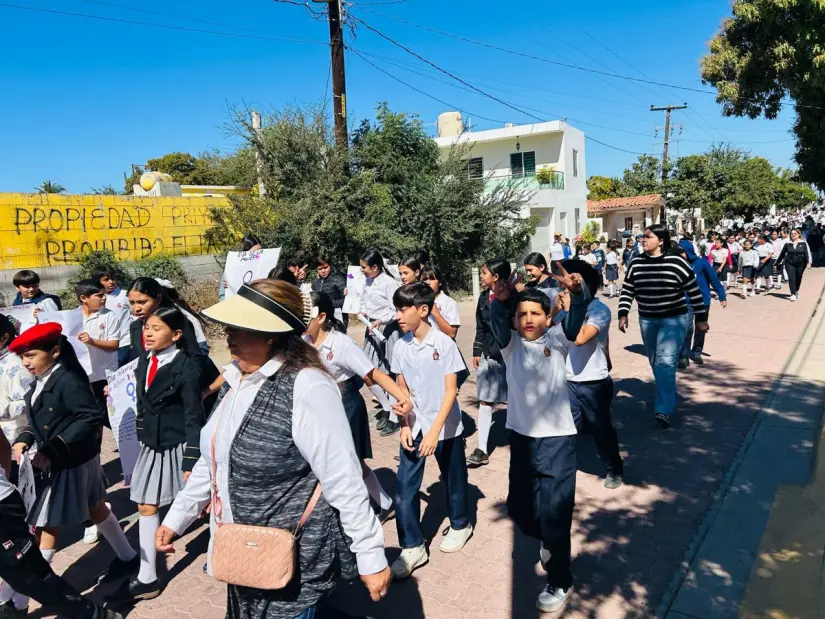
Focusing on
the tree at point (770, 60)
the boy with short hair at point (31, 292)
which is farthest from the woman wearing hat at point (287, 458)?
the tree at point (770, 60)

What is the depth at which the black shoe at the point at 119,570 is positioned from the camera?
3453mm

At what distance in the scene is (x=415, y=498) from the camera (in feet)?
11.0

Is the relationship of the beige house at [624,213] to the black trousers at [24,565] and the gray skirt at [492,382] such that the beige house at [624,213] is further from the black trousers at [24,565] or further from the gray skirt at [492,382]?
the black trousers at [24,565]

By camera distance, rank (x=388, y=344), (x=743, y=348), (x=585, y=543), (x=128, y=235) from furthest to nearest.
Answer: (x=128, y=235) < (x=743, y=348) < (x=388, y=344) < (x=585, y=543)

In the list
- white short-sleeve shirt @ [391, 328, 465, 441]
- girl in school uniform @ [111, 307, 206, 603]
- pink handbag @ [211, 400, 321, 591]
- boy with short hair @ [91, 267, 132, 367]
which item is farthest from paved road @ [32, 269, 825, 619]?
pink handbag @ [211, 400, 321, 591]

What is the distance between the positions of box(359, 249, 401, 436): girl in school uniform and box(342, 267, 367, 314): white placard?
92mm

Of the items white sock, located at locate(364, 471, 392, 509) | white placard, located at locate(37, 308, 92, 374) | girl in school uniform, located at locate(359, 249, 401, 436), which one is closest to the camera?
white sock, located at locate(364, 471, 392, 509)

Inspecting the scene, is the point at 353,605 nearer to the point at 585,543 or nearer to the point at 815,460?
the point at 585,543

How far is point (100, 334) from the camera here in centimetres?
488

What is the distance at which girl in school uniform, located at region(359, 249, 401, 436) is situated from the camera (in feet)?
19.1

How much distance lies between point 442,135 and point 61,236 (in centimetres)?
2348

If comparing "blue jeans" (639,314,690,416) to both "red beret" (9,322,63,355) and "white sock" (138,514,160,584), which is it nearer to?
"white sock" (138,514,160,584)

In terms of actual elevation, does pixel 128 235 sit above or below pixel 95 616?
above

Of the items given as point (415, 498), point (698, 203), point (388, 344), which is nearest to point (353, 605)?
point (415, 498)
